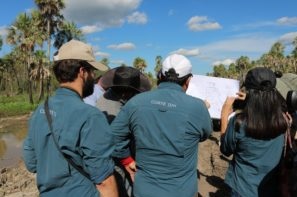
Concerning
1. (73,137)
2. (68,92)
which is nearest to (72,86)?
(68,92)

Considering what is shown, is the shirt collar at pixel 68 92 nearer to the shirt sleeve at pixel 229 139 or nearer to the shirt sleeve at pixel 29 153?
the shirt sleeve at pixel 29 153

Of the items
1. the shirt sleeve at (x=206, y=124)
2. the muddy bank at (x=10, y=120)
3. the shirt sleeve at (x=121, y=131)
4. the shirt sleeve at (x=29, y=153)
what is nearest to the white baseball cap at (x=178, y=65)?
the shirt sleeve at (x=206, y=124)

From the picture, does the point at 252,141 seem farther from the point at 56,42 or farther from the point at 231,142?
the point at 56,42

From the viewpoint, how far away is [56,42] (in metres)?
44.3

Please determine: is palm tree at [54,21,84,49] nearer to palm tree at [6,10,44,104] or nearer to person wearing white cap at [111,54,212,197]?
palm tree at [6,10,44,104]

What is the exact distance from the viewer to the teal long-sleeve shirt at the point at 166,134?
296cm

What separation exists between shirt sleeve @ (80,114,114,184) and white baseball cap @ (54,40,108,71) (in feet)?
1.31

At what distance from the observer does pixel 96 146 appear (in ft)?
7.68

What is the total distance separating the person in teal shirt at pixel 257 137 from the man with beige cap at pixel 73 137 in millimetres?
1206

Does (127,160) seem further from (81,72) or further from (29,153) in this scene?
(81,72)

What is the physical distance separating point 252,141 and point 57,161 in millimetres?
1553

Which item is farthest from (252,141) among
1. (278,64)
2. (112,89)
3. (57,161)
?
(278,64)

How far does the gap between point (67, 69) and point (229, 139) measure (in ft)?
4.82

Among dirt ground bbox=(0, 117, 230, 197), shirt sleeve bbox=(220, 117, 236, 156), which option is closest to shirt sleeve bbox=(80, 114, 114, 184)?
shirt sleeve bbox=(220, 117, 236, 156)
